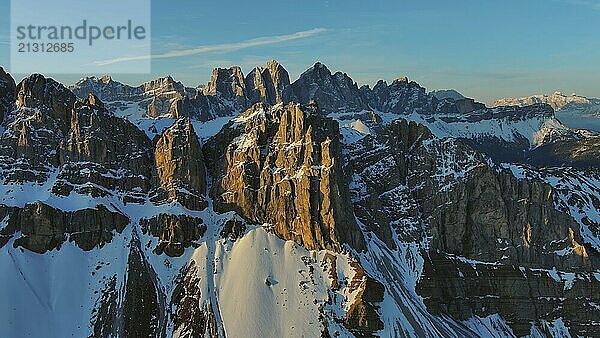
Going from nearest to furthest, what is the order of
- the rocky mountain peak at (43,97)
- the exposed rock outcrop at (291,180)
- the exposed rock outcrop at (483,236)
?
the exposed rock outcrop at (483,236) → the exposed rock outcrop at (291,180) → the rocky mountain peak at (43,97)

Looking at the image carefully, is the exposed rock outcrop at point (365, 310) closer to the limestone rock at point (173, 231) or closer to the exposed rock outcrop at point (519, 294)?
the exposed rock outcrop at point (519, 294)

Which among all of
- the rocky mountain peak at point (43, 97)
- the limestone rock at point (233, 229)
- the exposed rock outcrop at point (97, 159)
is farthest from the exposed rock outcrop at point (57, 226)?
the rocky mountain peak at point (43, 97)

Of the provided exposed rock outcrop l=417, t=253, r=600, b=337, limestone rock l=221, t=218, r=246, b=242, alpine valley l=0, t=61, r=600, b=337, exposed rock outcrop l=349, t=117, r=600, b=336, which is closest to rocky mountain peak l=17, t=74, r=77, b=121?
alpine valley l=0, t=61, r=600, b=337

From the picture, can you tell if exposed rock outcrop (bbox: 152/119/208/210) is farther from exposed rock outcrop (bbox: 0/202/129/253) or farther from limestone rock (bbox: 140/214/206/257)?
exposed rock outcrop (bbox: 0/202/129/253)

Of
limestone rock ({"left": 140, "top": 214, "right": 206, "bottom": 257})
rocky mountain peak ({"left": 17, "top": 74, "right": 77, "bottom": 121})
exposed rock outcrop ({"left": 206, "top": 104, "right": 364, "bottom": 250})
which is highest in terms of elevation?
rocky mountain peak ({"left": 17, "top": 74, "right": 77, "bottom": 121})

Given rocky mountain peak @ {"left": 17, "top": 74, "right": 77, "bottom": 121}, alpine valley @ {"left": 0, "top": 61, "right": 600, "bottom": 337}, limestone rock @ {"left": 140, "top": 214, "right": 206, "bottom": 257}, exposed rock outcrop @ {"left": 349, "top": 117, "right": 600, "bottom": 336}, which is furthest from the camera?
rocky mountain peak @ {"left": 17, "top": 74, "right": 77, "bottom": 121}

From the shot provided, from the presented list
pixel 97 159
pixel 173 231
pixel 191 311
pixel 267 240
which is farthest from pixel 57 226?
pixel 267 240
